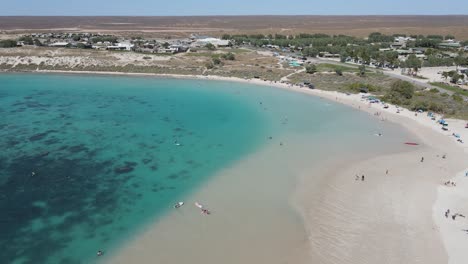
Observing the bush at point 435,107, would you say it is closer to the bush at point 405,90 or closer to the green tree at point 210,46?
the bush at point 405,90

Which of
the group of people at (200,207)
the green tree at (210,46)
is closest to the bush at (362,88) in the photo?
the group of people at (200,207)

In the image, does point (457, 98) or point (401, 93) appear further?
point (401, 93)

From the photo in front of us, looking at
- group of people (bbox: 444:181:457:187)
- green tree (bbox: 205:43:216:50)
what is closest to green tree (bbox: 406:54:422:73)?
green tree (bbox: 205:43:216:50)

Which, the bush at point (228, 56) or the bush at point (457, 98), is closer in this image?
the bush at point (457, 98)

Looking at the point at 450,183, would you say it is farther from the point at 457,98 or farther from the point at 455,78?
the point at 455,78

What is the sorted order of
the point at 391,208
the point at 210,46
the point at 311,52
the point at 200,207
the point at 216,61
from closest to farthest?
the point at 391,208 < the point at 200,207 < the point at 216,61 < the point at 311,52 < the point at 210,46

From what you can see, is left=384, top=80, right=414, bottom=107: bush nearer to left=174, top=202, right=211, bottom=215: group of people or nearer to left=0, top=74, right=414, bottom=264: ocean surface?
left=0, top=74, right=414, bottom=264: ocean surface

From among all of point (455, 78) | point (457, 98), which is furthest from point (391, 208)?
point (455, 78)
